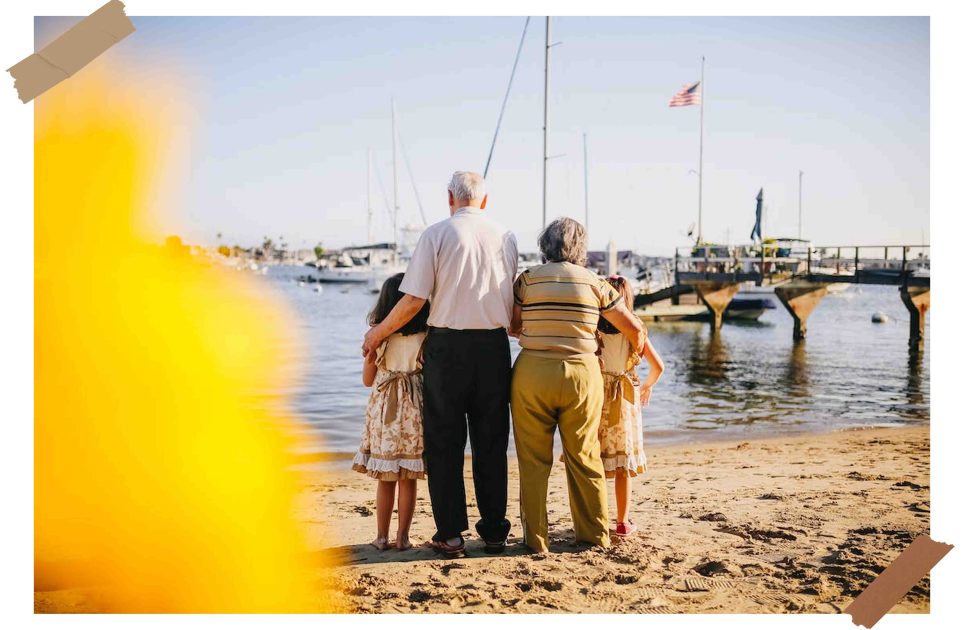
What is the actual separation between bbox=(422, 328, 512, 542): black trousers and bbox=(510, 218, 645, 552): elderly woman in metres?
0.12

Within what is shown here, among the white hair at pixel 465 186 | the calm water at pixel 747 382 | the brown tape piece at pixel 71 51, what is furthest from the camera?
the calm water at pixel 747 382

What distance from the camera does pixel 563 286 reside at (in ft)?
14.5

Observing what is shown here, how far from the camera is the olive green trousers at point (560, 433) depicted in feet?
14.6

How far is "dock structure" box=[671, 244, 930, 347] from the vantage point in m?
22.5

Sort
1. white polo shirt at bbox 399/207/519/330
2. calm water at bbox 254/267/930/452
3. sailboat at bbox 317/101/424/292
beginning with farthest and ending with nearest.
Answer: sailboat at bbox 317/101/424/292 < calm water at bbox 254/267/930/452 < white polo shirt at bbox 399/207/519/330

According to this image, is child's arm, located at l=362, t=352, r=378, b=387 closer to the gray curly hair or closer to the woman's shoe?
the gray curly hair

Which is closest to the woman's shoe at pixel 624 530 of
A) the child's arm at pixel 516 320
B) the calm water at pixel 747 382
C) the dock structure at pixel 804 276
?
the child's arm at pixel 516 320

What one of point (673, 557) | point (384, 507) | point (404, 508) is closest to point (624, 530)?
point (673, 557)

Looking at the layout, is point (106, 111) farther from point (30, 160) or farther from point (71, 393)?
point (71, 393)

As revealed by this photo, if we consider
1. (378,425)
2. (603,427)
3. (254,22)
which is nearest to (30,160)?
(254,22)

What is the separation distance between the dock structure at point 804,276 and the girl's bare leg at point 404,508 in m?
18.2

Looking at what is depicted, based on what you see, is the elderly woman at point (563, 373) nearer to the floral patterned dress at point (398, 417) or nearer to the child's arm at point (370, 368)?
the floral patterned dress at point (398, 417)

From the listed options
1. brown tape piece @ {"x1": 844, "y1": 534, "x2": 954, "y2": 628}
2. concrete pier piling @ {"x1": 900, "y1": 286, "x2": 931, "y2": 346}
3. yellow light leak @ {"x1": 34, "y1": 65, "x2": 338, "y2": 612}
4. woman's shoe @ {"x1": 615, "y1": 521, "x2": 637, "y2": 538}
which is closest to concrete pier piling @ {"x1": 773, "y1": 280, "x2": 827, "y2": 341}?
concrete pier piling @ {"x1": 900, "y1": 286, "x2": 931, "y2": 346}

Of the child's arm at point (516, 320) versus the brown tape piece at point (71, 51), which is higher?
the brown tape piece at point (71, 51)
